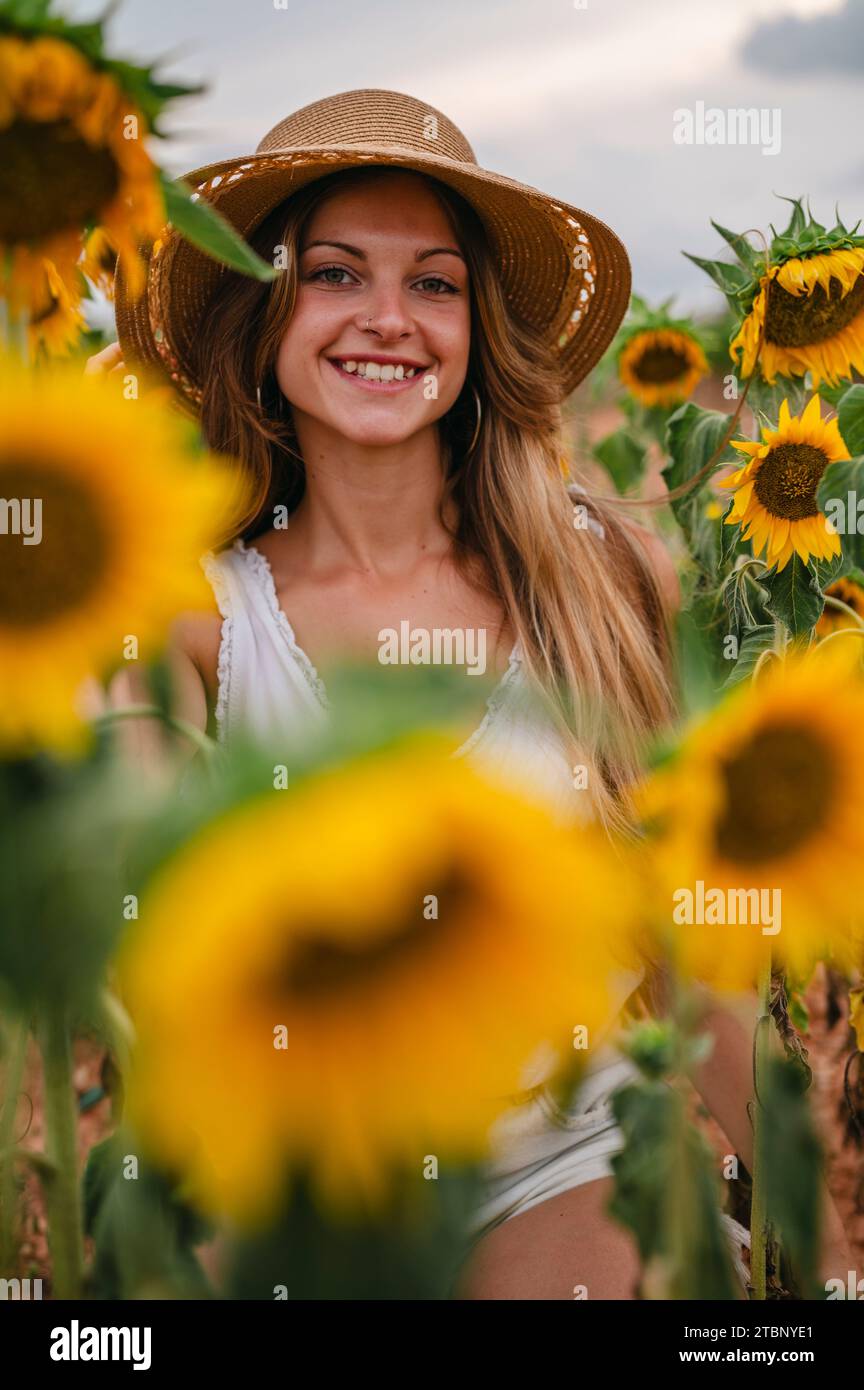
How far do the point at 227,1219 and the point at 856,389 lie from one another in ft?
1.98

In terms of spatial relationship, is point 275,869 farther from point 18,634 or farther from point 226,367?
point 226,367

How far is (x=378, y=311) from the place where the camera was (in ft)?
3.13

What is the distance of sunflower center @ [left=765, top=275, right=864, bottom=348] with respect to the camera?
875 millimetres

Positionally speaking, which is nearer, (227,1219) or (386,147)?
(227,1219)

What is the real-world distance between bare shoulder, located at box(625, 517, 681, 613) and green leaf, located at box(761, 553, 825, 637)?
0.38 meters

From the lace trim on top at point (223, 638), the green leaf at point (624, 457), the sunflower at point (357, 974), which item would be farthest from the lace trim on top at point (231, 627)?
the sunflower at point (357, 974)

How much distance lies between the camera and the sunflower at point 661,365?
1446mm

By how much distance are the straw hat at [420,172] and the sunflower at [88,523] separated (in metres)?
0.65

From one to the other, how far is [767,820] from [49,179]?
0.69 feet

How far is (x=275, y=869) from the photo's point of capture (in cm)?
15

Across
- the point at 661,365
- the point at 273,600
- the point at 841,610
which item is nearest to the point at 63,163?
the point at 841,610

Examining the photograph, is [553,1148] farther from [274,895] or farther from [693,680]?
[274,895]

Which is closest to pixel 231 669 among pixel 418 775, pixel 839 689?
pixel 839 689

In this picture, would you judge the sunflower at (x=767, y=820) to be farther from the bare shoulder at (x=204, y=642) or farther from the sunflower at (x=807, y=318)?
the bare shoulder at (x=204, y=642)
